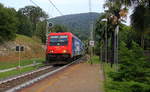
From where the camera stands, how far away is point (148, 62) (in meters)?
5.61

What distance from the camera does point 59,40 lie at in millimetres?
27078

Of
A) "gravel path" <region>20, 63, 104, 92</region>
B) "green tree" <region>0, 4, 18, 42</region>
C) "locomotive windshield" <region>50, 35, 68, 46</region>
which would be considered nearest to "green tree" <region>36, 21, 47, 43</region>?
"green tree" <region>0, 4, 18, 42</region>

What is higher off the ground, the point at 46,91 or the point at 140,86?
A: the point at 140,86

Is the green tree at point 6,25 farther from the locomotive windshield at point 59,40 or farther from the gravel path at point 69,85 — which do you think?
the gravel path at point 69,85

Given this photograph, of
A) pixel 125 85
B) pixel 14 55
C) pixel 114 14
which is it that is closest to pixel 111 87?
pixel 125 85

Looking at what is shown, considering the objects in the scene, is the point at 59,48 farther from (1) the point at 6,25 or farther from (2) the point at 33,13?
(2) the point at 33,13

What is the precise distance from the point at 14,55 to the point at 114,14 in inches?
1015

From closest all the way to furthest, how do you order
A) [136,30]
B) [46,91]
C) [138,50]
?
[138,50]
[46,91]
[136,30]

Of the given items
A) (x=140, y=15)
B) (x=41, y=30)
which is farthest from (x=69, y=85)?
(x=41, y=30)

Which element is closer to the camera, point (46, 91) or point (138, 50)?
point (138, 50)

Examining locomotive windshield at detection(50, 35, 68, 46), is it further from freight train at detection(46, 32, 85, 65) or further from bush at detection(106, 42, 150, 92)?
bush at detection(106, 42, 150, 92)

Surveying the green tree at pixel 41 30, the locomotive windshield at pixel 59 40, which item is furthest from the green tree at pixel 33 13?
the locomotive windshield at pixel 59 40

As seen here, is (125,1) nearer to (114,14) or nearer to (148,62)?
(148,62)

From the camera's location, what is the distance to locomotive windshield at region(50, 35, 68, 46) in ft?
88.2
